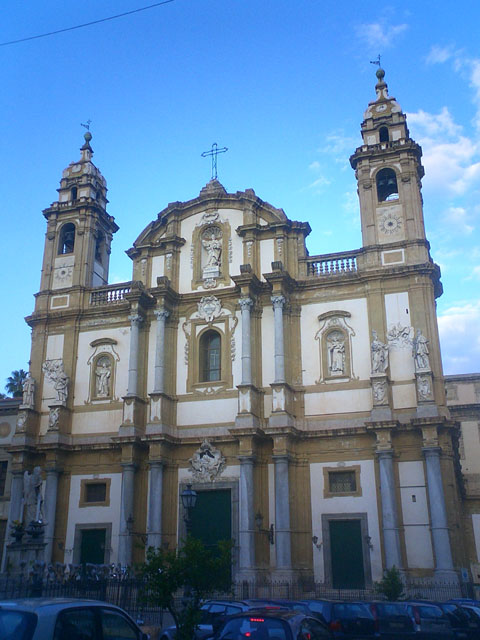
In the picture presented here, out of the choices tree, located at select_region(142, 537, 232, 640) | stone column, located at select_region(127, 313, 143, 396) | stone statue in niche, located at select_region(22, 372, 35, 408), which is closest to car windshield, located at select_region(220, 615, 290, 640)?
tree, located at select_region(142, 537, 232, 640)

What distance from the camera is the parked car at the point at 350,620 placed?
13.8m

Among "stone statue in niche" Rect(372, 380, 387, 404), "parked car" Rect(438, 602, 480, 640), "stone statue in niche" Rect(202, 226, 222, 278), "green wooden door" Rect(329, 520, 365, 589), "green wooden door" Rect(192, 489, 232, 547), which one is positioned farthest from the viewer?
"stone statue in niche" Rect(202, 226, 222, 278)

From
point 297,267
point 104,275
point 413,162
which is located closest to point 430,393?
point 297,267

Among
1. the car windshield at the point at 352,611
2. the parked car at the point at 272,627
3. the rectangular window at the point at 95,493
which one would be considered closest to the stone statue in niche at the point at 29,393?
the rectangular window at the point at 95,493

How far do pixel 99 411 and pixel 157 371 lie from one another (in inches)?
132

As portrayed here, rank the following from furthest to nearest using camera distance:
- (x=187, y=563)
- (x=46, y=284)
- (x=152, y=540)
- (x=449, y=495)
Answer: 1. (x=46, y=284)
2. (x=152, y=540)
3. (x=449, y=495)
4. (x=187, y=563)

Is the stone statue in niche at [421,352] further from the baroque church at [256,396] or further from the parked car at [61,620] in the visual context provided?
the parked car at [61,620]

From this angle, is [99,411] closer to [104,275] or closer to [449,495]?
[104,275]

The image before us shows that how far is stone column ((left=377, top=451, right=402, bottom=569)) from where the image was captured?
22134 millimetres

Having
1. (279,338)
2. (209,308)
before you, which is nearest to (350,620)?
(279,338)

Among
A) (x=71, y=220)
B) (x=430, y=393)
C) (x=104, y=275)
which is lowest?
(x=430, y=393)

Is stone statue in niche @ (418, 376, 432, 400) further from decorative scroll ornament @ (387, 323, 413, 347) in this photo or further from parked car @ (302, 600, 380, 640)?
parked car @ (302, 600, 380, 640)

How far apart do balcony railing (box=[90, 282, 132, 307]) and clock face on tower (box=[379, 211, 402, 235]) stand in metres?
11.3

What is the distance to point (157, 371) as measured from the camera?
2705cm
